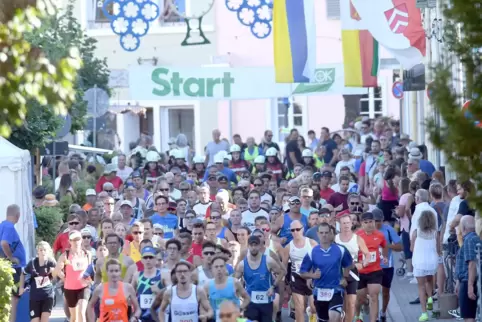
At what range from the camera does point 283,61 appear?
24.7 meters

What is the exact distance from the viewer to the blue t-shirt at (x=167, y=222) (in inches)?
766

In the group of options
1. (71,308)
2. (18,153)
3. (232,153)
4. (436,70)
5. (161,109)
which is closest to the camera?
(436,70)

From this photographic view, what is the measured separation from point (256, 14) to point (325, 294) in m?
12.7

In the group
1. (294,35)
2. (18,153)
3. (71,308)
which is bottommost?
(71,308)

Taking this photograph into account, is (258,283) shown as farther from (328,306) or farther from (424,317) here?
(424,317)

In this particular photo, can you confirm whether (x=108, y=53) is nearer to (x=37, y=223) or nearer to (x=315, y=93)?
(x=315, y=93)

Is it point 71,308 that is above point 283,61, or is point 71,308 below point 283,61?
below

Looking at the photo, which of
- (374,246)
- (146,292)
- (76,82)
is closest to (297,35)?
(374,246)

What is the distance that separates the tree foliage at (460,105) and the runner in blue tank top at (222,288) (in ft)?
24.2

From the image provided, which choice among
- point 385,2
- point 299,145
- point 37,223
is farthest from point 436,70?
point 299,145

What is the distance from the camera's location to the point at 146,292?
1551 centimetres

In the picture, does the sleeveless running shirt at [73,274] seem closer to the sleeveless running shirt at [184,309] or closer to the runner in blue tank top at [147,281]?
the runner in blue tank top at [147,281]

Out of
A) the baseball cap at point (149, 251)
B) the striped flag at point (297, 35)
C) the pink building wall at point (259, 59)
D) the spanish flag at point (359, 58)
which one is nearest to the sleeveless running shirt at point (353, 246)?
the baseball cap at point (149, 251)

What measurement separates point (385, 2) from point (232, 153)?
7379mm
